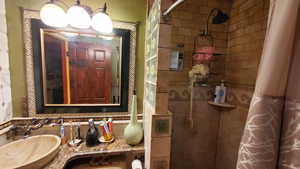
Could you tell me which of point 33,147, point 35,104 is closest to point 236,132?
point 33,147

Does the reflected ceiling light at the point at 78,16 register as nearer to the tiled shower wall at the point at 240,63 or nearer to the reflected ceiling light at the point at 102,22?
the reflected ceiling light at the point at 102,22

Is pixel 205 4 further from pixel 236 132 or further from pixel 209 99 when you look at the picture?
pixel 236 132

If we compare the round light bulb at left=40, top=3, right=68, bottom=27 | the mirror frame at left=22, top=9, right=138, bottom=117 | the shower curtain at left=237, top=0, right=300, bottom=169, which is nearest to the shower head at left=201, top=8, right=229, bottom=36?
the mirror frame at left=22, top=9, right=138, bottom=117

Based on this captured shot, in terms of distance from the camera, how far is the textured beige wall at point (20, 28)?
98cm

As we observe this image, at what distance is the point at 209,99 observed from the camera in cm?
140

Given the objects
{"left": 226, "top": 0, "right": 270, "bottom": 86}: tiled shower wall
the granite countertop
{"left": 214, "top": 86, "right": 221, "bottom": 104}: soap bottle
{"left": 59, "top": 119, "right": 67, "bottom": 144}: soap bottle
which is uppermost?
{"left": 226, "top": 0, "right": 270, "bottom": 86}: tiled shower wall

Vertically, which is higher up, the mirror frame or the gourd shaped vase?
the mirror frame

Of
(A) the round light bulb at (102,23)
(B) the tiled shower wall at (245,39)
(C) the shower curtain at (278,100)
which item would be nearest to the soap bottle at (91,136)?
(A) the round light bulb at (102,23)

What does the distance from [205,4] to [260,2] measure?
47 centimetres

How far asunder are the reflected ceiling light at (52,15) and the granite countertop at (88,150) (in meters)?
1.00

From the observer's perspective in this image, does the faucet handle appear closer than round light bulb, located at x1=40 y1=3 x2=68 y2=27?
No

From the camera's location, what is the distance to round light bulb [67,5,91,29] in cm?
97

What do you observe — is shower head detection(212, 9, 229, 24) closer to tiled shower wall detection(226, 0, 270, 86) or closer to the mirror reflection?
tiled shower wall detection(226, 0, 270, 86)

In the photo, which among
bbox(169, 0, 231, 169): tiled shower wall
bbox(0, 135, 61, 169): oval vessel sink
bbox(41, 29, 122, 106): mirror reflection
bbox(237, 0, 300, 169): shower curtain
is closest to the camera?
bbox(237, 0, 300, 169): shower curtain
